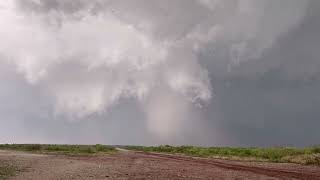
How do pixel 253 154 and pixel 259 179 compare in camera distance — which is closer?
pixel 259 179

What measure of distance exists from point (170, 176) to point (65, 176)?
665 cm

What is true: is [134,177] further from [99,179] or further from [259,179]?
[259,179]

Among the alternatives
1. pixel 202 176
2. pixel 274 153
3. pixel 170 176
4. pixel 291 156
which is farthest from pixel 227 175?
pixel 274 153

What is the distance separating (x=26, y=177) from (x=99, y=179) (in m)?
4.97

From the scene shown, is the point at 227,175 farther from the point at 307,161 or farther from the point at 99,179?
the point at 307,161

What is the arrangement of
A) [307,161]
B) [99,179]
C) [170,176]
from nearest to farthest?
[99,179]
[170,176]
[307,161]

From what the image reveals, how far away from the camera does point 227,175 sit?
36.8m

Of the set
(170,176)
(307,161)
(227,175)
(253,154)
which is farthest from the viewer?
(253,154)

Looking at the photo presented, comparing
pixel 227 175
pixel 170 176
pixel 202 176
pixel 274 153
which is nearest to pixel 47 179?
pixel 170 176

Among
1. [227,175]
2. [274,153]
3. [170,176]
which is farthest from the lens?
[274,153]

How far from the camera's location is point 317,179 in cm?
3566

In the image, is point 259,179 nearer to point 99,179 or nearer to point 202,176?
point 202,176

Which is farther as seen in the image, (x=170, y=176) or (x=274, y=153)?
(x=274, y=153)

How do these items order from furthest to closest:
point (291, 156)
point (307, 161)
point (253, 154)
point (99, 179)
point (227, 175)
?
point (253, 154) < point (291, 156) < point (307, 161) < point (227, 175) < point (99, 179)
